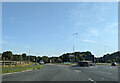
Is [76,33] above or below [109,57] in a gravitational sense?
above

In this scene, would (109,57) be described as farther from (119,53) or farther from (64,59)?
(64,59)

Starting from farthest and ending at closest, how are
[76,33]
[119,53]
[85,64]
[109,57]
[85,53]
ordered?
[85,53], [109,57], [119,53], [76,33], [85,64]

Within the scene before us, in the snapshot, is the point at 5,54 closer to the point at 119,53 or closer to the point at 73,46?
the point at 73,46

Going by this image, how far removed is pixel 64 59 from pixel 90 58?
2450 cm

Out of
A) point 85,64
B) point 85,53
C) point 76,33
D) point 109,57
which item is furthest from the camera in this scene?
point 85,53

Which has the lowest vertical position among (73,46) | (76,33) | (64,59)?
(64,59)

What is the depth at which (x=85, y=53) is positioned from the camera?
170375 mm

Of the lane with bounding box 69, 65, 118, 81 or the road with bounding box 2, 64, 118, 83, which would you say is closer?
the road with bounding box 2, 64, 118, 83

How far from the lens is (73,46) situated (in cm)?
8219

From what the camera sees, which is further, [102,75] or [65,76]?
[102,75]

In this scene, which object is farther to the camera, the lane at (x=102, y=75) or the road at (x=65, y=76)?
the lane at (x=102, y=75)

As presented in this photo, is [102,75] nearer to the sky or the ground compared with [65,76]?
nearer to the ground

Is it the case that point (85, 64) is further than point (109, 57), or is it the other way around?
point (109, 57)

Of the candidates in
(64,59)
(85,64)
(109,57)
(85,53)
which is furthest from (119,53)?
(85,64)
